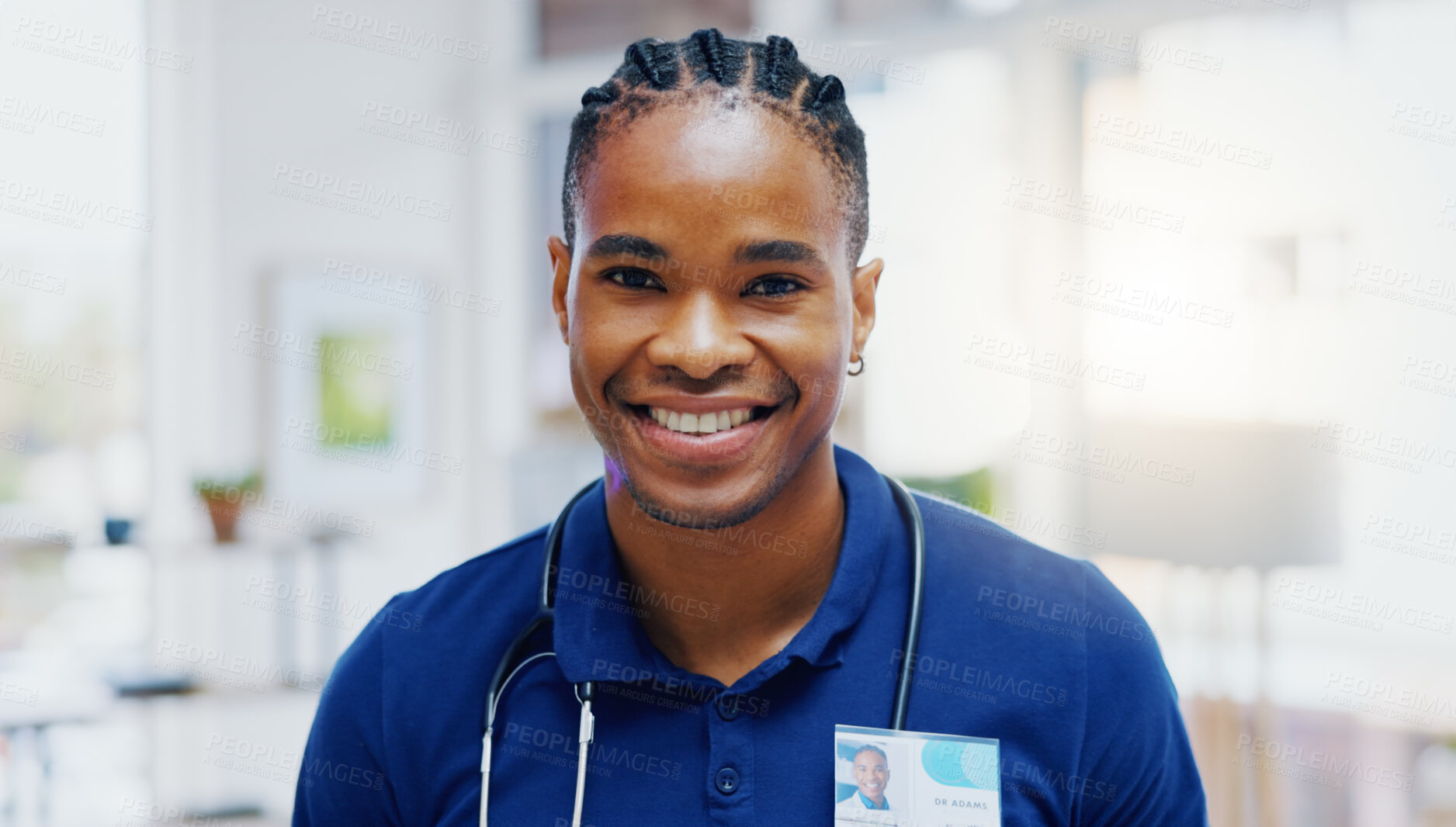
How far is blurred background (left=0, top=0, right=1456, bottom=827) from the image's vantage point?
108 inches

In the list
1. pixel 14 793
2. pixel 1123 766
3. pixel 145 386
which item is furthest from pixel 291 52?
pixel 1123 766

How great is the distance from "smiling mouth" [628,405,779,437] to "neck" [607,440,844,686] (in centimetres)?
10

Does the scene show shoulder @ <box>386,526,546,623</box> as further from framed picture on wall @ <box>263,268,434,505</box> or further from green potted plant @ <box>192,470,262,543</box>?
framed picture on wall @ <box>263,268,434,505</box>

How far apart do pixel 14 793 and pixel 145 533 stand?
3.08 ft

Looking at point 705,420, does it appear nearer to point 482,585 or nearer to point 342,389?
point 482,585

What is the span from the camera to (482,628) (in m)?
1.11

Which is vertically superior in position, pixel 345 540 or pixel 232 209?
pixel 232 209

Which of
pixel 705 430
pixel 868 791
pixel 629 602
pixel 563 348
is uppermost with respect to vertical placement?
pixel 563 348

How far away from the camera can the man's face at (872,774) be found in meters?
0.98

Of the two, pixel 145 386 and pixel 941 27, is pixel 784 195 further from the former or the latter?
pixel 145 386

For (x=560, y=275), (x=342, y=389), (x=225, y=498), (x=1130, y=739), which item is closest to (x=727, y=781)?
(x=1130, y=739)

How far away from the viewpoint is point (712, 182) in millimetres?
919

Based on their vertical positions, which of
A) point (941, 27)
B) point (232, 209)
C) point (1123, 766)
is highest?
point (941, 27)

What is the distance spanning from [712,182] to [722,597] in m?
0.39
